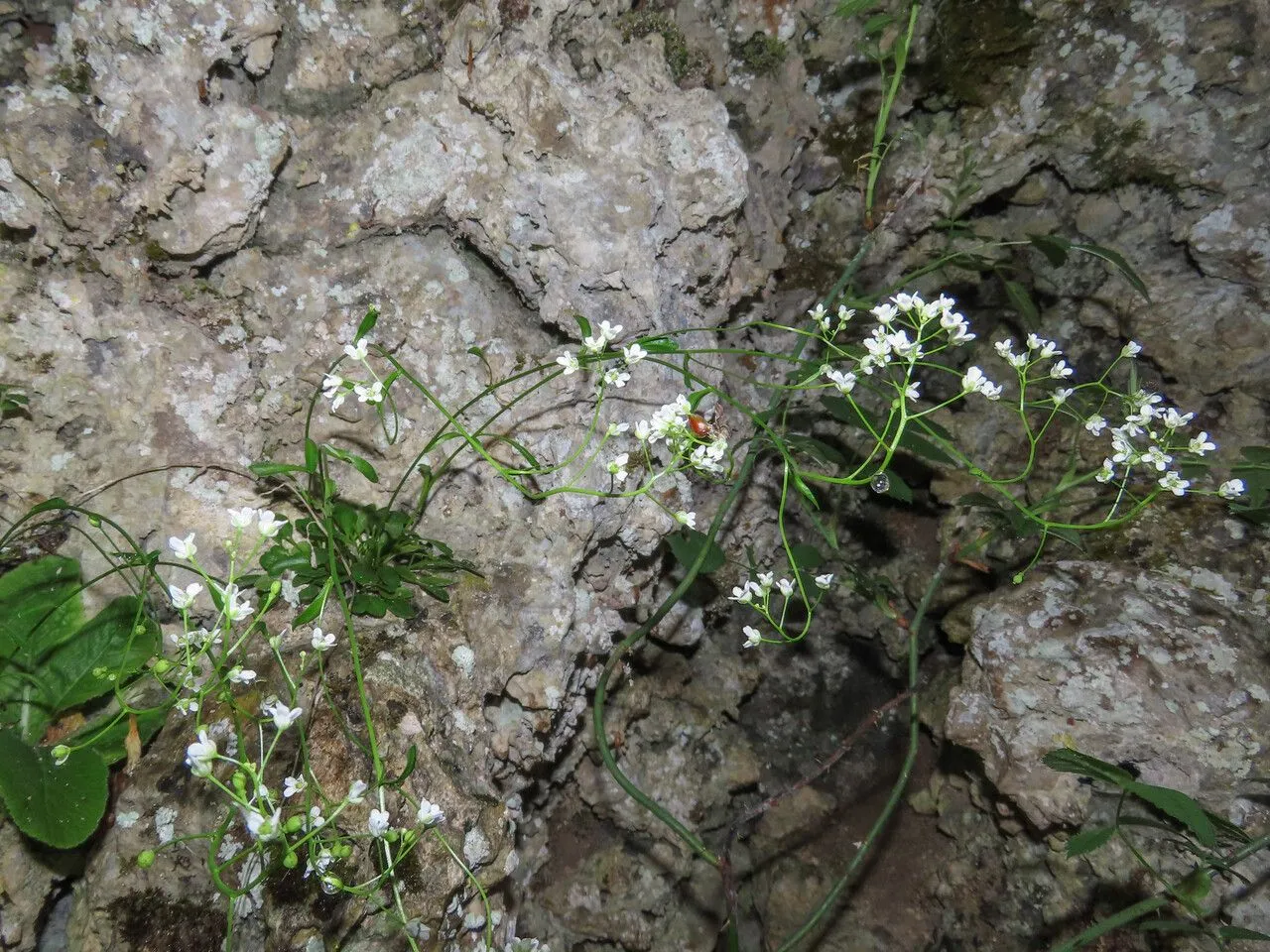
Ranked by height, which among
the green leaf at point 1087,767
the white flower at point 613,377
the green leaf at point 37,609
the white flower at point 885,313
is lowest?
the green leaf at point 1087,767

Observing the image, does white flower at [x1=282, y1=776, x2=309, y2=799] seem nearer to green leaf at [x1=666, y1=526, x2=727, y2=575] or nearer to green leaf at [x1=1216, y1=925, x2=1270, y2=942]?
green leaf at [x1=666, y1=526, x2=727, y2=575]

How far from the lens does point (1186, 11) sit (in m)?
2.04

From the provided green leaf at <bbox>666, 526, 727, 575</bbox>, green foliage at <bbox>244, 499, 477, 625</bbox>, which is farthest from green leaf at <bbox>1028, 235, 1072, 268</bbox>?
green foliage at <bbox>244, 499, 477, 625</bbox>

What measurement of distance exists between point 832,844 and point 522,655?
4.42ft

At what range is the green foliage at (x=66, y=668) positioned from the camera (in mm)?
1429

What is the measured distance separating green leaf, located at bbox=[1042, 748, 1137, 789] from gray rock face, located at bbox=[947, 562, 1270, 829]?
32cm

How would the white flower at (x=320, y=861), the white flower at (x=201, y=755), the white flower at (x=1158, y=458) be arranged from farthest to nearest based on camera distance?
the white flower at (x=1158, y=458), the white flower at (x=320, y=861), the white flower at (x=201, y=755)

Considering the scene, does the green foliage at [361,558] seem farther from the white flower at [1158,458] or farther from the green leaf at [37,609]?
the white flower at [1158,458]

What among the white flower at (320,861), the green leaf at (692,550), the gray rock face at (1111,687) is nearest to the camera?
the white flower at (320,861)

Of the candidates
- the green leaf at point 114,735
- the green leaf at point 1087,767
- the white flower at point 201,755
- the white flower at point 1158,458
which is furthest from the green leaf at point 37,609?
the white flower at point 1158,458

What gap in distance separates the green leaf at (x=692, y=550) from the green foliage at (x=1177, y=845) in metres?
0.93

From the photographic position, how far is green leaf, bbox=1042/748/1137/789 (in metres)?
1.55

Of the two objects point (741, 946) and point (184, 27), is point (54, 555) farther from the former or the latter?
point (741, 946)

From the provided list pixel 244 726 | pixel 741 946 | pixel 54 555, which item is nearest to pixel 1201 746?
pixel 741 946
